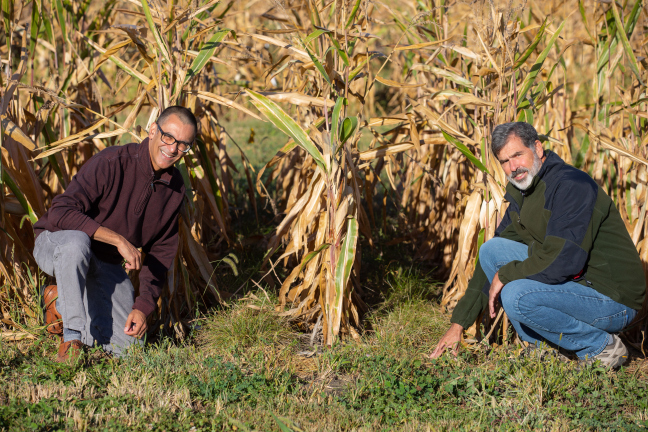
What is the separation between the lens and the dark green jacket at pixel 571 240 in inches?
111

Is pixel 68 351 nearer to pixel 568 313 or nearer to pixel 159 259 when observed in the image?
pixel 159 259

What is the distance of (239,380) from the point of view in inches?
111

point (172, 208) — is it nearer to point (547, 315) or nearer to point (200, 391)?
point (200, 391)

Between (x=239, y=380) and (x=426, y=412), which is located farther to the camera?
(x=239, y=380)

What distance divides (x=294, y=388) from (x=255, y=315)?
866mm

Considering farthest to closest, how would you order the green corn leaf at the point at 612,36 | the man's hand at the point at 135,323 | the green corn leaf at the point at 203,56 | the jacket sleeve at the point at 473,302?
the green corn leaf at the point at 612,36 → the green corn leaf at the point at 203,56 → the jacket sleeve at the point at 473,302 → the man's hand at the point at 135,323

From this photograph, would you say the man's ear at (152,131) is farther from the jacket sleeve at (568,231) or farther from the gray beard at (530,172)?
the jacket sleeve at (568,231)

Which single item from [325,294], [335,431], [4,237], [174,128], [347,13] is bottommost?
[335,431]

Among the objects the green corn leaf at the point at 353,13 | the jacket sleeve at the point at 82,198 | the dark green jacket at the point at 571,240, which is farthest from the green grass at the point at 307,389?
the green corn leaf at the point at 353,13

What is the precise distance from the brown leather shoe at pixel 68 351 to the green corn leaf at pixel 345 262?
132 centimetres

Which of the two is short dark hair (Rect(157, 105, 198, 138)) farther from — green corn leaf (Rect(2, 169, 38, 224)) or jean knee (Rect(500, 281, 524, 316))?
jean knee (Rect(500, 281, 524, 316))

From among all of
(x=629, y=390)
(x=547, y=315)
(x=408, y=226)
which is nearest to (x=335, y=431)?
(x=547, y=315)

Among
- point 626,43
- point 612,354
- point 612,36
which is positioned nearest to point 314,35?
point 626,43

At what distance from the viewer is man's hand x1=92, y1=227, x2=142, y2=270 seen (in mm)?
2854
